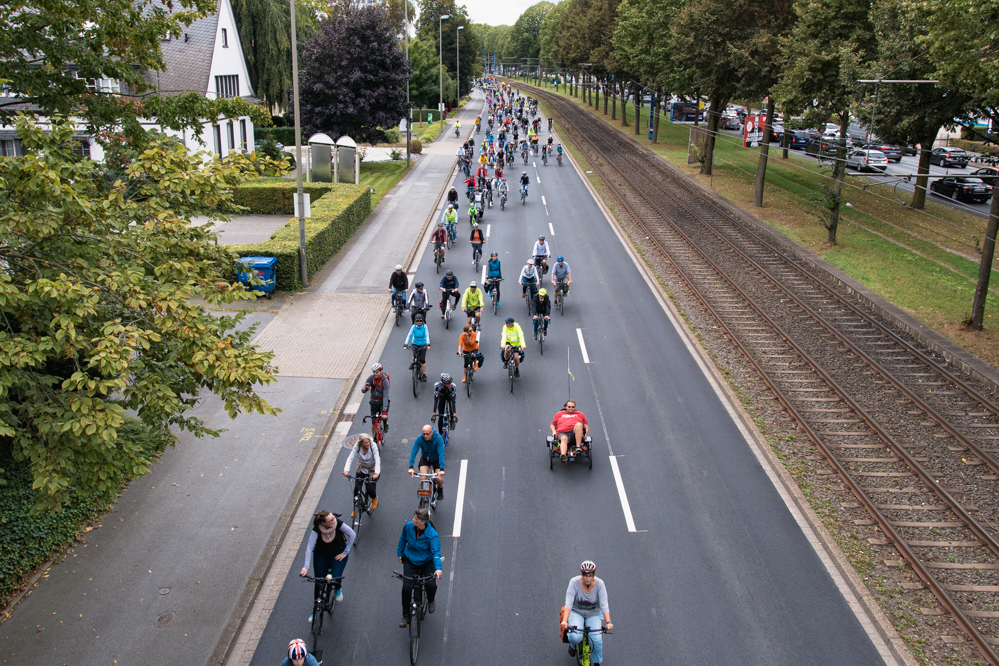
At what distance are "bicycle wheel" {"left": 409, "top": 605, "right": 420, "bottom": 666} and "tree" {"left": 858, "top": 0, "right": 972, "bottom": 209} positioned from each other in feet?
64.2

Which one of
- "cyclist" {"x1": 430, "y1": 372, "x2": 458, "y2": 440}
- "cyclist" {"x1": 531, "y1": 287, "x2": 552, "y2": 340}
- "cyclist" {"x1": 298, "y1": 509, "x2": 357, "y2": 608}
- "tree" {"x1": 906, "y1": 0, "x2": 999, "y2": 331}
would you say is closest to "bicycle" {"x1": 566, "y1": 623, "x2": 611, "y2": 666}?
"cyclist" {"x1": 298, "y1": 509, "x2": 357, "y2": 608}

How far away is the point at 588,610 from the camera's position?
8.32 m

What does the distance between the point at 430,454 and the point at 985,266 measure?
52.3 ft

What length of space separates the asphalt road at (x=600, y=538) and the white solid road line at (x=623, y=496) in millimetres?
73

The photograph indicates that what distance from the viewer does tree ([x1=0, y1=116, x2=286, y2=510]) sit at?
274 inches

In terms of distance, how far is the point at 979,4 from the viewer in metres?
15.5

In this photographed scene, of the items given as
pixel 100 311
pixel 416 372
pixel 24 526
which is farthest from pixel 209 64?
pixel 100 311

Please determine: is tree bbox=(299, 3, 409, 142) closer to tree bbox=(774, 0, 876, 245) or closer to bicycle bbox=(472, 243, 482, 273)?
bicycle bbox=(472, 243, 482, 273)

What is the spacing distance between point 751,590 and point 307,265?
18.0 m

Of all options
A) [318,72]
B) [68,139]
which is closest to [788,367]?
[68,139]

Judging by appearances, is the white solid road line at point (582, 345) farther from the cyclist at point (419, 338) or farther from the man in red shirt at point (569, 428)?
the man in red shirt at point (569, 428)

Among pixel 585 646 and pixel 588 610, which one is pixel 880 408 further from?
pixel 585 646

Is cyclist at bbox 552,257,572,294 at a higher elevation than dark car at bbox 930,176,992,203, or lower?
lower

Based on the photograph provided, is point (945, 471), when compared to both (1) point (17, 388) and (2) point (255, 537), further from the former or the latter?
(1) point (17, 388)
